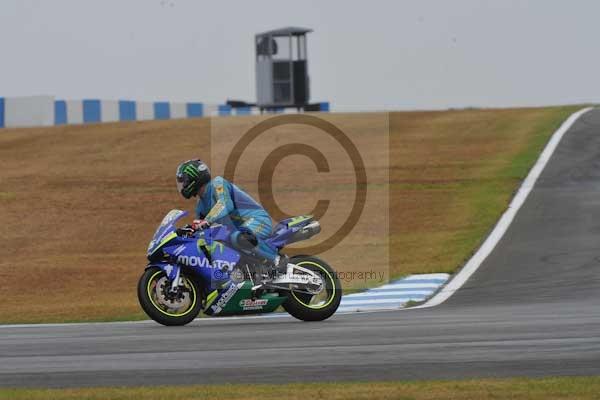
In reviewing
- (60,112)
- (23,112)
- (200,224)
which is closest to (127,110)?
(60,112)

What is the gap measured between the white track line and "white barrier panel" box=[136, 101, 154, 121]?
23891 mm

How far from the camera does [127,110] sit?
55.5m

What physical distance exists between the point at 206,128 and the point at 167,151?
14.6 ft

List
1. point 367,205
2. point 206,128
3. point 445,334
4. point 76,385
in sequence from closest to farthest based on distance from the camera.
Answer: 1. point 76,385
2. point 445,334
3. point 367,205
4. point 206,128

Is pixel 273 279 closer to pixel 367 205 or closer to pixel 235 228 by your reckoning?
pixel 235 228

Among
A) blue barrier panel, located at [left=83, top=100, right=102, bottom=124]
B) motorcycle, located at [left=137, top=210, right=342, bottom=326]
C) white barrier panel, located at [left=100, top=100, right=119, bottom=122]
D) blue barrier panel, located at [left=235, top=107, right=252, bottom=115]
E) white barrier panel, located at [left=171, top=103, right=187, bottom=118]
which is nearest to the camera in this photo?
motorcycle, located at [left=137, top=210, right=342, bottom=326]

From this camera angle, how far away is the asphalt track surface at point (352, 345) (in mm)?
8516

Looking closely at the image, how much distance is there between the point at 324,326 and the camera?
39.1 feet

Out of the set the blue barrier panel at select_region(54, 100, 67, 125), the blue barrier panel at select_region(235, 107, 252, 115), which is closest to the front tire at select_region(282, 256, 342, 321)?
the blue barrier panel at select_region(54, 100, 67, 125)

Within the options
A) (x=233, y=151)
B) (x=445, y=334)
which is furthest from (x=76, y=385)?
(x=233, y=151)

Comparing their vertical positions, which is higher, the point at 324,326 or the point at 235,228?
the point at 235,228
